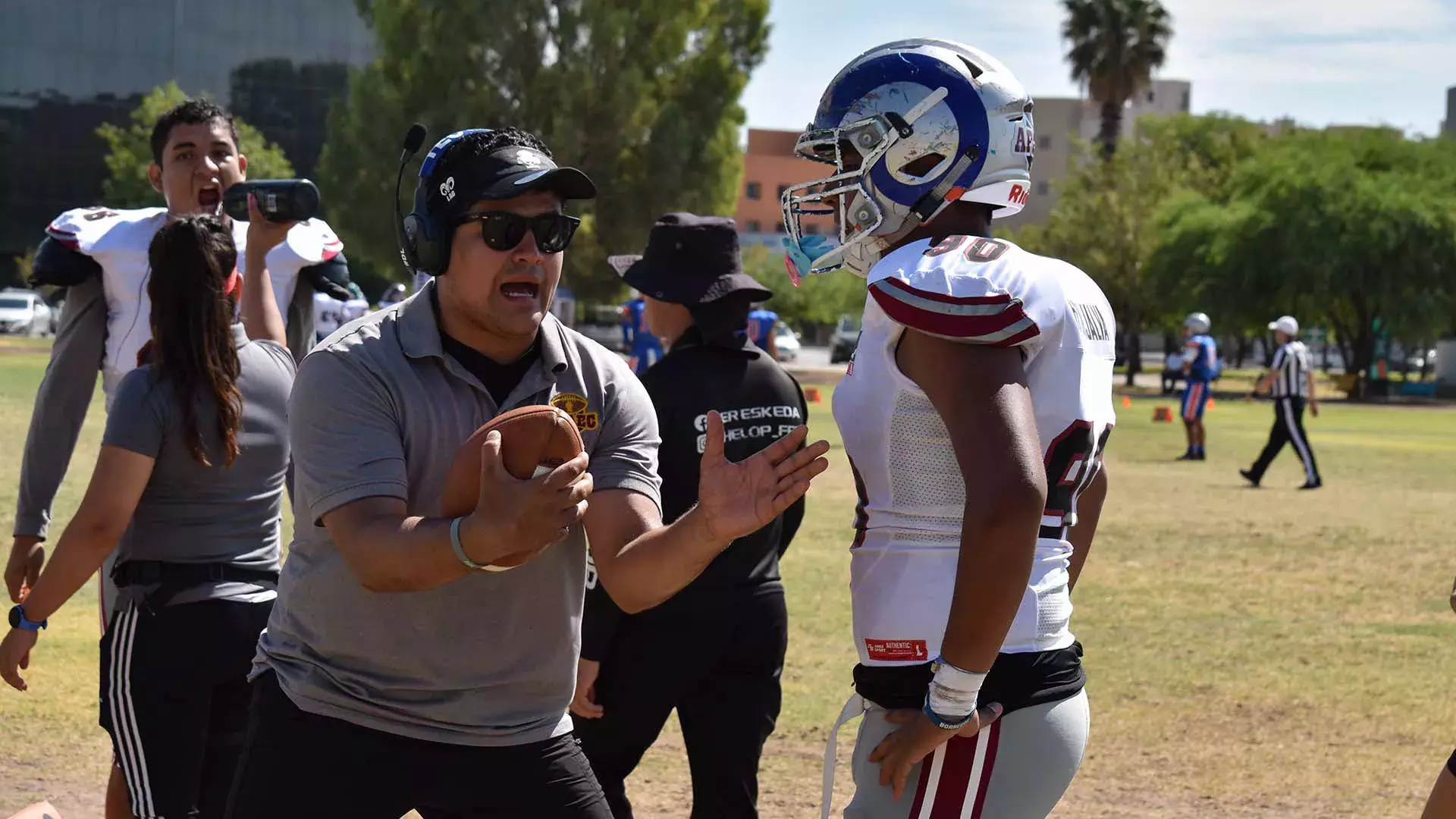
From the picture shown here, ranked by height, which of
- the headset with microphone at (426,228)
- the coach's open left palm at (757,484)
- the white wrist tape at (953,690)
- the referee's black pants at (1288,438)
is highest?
the headset with microphone at (426,228)

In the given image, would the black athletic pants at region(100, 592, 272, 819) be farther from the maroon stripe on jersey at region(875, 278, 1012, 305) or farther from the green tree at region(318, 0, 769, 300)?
the green tree at region(318, 0, 769, 300)

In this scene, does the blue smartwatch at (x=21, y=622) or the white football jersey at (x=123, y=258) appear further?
the white football jersey at (x=123, y=258)

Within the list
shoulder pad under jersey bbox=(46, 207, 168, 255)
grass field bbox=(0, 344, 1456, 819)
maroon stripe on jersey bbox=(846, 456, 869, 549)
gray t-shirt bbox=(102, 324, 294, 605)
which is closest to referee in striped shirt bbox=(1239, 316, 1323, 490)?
grass field bbox=(0, 344, 1456, 819)

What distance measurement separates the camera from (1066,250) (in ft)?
212

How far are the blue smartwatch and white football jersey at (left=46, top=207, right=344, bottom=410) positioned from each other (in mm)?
779

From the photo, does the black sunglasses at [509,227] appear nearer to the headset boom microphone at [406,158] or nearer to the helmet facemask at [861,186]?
the headset boom microphone at [406,158]

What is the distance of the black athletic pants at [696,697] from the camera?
5.39 metres

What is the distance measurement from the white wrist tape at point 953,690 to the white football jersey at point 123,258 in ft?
10.3

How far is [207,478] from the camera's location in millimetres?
4812

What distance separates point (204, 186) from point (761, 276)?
7322 cm

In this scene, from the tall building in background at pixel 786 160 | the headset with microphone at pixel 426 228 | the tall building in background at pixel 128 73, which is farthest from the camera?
the tall building in background at pixel 786 160

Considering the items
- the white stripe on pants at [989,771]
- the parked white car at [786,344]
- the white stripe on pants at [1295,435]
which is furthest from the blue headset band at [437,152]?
the parked white car at [786,344]

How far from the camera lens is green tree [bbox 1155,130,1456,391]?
52062 mm

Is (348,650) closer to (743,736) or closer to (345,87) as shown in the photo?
(743,736)
